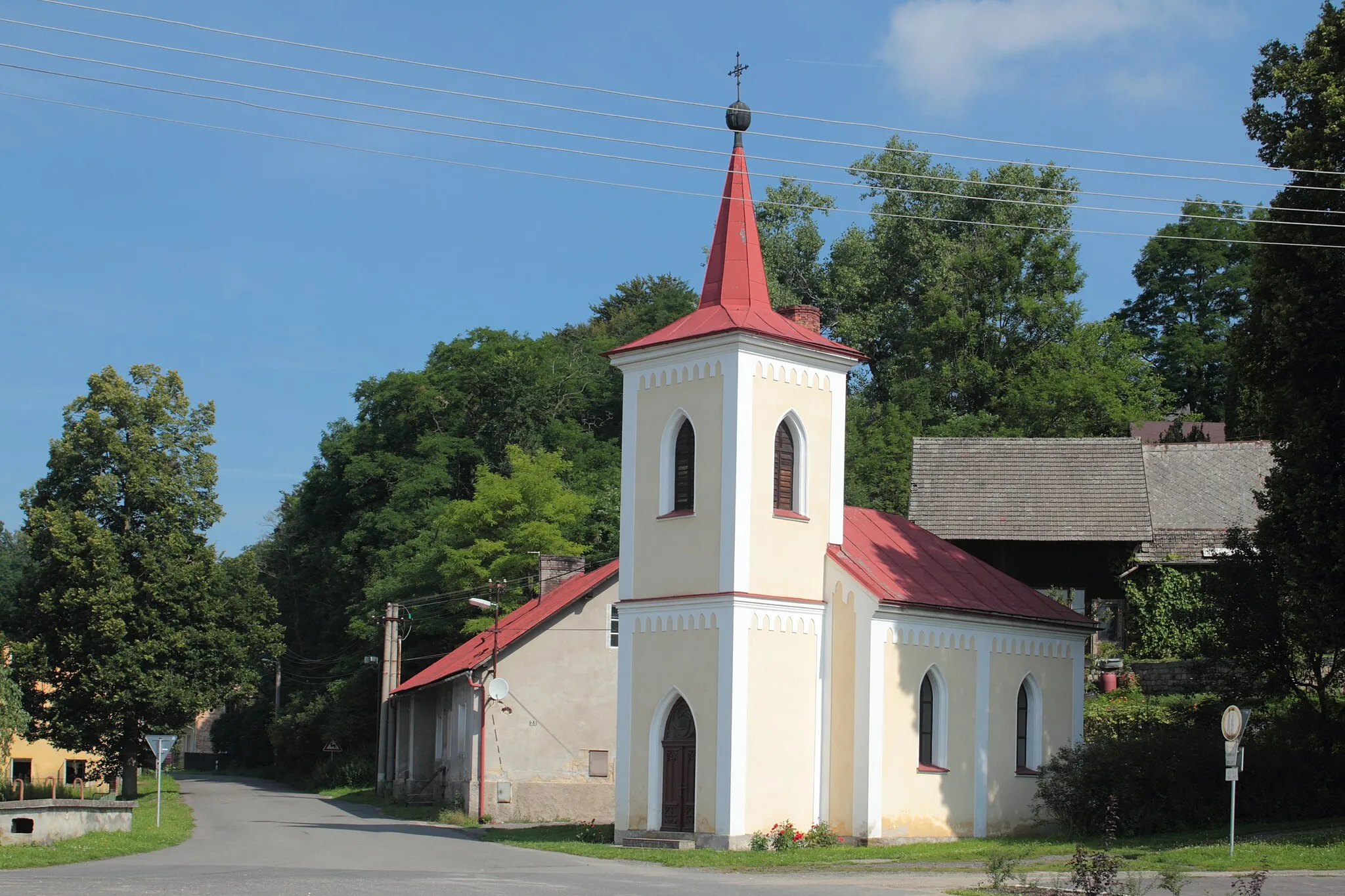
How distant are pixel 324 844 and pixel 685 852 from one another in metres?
6.87

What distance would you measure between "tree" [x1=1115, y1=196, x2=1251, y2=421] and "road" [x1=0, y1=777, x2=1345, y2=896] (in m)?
47.4

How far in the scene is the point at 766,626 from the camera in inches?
1049

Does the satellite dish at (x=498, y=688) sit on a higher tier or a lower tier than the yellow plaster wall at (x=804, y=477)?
lower

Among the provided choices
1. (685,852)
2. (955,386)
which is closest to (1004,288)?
(955,386)

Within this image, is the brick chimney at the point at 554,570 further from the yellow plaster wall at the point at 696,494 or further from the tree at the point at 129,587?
the yellow plaster wall at the point at 696,494

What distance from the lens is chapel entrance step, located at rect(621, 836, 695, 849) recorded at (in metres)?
25.8

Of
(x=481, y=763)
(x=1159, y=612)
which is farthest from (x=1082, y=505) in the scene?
(x=481, y=763)

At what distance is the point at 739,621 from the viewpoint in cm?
2617

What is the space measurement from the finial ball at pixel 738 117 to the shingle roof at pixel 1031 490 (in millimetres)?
13130

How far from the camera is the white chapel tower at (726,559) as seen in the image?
85.9 feet

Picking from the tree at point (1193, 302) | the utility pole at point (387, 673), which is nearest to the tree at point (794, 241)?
the tree at point (1193, 302)

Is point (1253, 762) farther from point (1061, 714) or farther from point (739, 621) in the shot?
point (739, 621)

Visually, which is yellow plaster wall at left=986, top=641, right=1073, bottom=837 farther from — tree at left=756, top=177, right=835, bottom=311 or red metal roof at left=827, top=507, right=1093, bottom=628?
tree at left=756, top=177, right=835, bottom=311

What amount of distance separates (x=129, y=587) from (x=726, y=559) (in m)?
24.6
